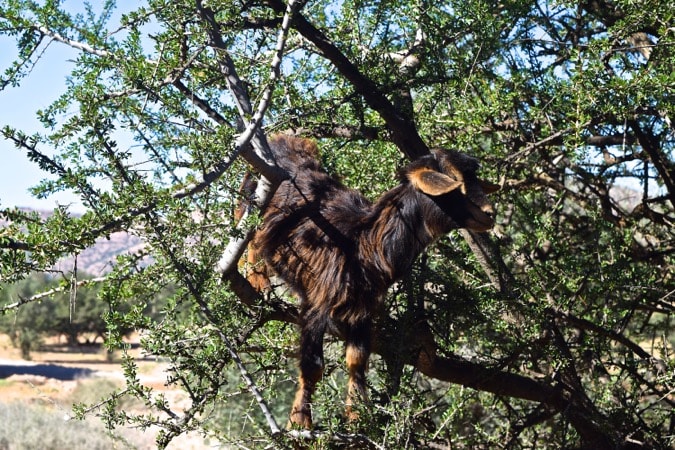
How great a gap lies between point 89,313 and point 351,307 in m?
34.4

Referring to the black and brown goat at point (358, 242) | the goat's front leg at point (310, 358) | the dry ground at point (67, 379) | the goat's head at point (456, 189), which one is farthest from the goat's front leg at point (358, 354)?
the dry ground at point (67, 379)

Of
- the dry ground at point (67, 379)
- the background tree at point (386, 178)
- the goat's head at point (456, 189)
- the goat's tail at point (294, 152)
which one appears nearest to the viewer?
the background tree at point (386, 178)

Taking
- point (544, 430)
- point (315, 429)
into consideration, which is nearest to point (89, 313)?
point (544, 430)

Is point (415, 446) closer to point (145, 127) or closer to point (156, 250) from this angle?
point (156, 250)

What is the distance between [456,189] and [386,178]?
36.8 inches

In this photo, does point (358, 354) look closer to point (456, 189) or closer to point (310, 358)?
point (310, 358)

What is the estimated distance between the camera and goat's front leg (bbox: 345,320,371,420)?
419cm

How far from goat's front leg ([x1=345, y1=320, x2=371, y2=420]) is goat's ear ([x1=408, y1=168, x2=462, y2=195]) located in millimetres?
851

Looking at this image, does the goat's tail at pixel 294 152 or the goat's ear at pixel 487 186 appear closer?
the goat's ear at pixel 487 186

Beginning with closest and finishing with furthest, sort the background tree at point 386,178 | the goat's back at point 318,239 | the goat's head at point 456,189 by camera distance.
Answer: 1. the background tree at point 386,178
2. the goat's head at point 456,189
3. the goat's back at point 318,239

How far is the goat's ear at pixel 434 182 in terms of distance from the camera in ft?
13.5

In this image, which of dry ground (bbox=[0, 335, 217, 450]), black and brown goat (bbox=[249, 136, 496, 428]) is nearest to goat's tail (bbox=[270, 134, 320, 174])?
black and brown goat (bbox=[249, 136, 496, 428])

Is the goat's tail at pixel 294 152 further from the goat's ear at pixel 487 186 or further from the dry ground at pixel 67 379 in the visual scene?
the dry ground at pixel 67 379

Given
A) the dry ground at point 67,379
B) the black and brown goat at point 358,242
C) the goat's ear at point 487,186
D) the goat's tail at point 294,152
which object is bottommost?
the black and brown goat at point 358,242
